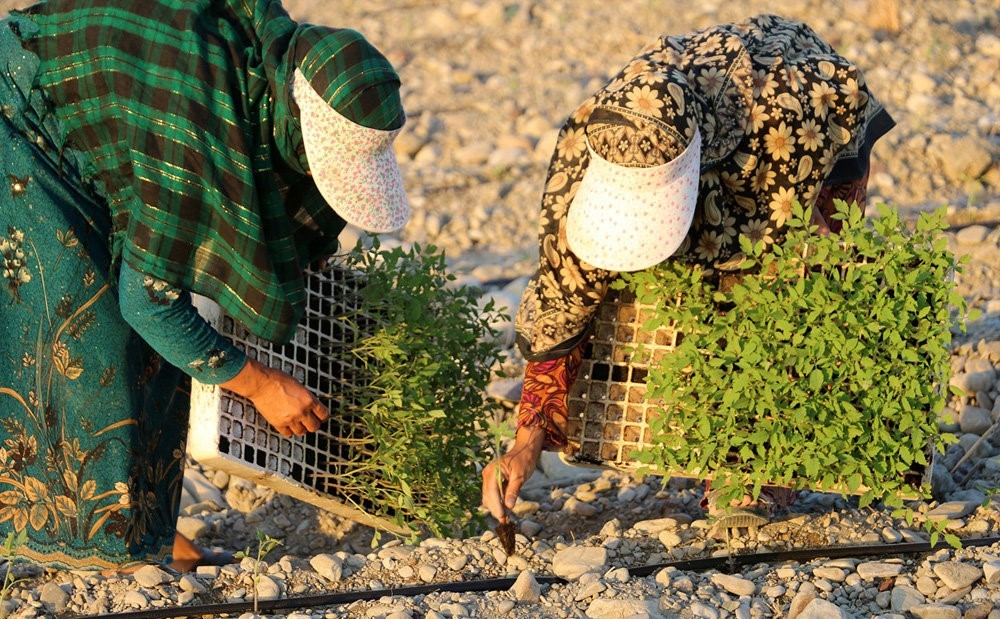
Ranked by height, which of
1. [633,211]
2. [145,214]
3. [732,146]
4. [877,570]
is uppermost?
[732,146]

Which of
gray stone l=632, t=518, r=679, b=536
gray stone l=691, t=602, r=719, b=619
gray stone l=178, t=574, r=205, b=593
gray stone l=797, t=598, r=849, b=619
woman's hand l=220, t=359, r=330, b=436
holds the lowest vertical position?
gray stone l=178, t=574, r=205, b=593

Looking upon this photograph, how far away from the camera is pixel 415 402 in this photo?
3.08m

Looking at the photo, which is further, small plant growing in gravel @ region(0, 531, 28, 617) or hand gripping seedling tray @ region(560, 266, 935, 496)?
hand gripping seedling tray @ region(560, 266, 935, 496)

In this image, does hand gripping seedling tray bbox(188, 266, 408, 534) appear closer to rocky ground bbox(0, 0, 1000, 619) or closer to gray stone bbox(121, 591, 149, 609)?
rocky ground bbox(0, 0, 1000, 619)

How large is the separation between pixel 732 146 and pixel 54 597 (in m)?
1.94

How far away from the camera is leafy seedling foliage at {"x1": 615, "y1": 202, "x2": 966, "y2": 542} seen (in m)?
2.76

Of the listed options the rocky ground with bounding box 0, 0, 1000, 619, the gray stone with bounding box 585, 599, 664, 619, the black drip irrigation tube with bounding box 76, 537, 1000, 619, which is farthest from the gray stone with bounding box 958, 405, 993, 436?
the gray stone with bounding box 585, 599, 664, 619

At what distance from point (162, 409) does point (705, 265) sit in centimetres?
143

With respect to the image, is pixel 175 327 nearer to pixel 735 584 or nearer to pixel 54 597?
pixel 54 597

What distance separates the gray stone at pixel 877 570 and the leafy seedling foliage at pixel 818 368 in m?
0.16

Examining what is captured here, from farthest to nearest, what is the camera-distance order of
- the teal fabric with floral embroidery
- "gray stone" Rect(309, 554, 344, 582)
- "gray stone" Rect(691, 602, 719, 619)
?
"gray stone" Rect(309, 554, 344, 582) < "gray stone" Rect(691, 602, 719, 619) < the teal fabric with floral embroidery

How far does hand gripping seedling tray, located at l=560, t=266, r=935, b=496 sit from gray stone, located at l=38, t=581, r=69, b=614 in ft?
4.20

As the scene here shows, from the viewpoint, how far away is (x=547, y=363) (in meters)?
3.07

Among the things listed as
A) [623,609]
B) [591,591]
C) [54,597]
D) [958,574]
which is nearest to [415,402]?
[591,591]
